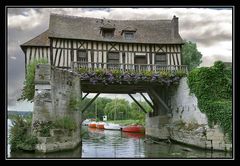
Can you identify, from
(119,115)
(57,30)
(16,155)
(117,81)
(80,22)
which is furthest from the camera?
(119,115)

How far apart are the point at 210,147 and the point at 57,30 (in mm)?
10408

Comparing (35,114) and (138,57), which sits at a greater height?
(138,57)

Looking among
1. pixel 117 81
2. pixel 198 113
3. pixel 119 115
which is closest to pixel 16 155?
pixel 117 81

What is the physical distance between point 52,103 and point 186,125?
6.95 metres

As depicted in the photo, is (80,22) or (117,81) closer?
(117,81)

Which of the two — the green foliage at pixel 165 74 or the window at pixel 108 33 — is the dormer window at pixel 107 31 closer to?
the window at pixel 108 33

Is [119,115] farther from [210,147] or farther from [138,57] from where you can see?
[210,147]

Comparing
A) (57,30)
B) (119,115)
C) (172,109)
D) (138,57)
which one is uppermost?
(57,30)

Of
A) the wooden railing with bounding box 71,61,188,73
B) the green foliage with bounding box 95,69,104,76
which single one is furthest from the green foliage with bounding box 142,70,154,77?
the green foliage with bounding box 95,69,104,76

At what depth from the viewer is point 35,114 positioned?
39.8ft

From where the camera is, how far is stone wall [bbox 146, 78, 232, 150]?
1350 cm

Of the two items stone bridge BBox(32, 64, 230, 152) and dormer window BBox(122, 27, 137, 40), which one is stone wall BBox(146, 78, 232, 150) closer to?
stone bridge BBox(32, 64, 230, 152)

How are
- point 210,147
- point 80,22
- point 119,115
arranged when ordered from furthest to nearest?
1. point 119,115
2. point 80,22
3. point 210,147

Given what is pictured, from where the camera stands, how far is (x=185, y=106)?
53.5ft
